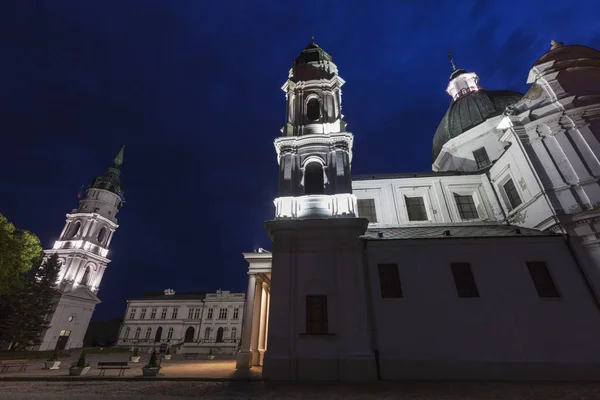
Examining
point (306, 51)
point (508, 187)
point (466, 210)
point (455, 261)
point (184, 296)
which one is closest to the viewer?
point (455, 261)

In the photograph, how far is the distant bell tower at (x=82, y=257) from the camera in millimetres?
39250

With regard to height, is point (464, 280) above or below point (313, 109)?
below

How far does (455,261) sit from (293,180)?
9515 mm

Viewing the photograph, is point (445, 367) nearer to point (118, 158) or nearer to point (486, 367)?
point (486, 367)

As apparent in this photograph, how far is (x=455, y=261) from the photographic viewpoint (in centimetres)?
1342

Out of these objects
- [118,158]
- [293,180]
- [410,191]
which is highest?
[118,158]

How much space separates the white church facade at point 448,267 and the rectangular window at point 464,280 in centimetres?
5

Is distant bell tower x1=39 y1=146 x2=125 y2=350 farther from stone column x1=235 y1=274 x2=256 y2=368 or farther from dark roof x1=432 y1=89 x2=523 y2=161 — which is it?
dark roof x1=432 y1=89 x2=523 y2=161

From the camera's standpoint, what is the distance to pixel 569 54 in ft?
58.4

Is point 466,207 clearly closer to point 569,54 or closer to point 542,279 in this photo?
point 542,279

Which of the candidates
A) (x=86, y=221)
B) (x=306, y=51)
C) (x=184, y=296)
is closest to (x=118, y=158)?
(x=86, y=221)

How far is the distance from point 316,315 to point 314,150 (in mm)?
9619

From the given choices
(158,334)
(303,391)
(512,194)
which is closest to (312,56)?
(512,194)

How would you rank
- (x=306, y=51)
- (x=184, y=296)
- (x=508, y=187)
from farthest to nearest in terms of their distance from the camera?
(x=184, y=296), (x=306, y=51), (x=508, y=187)
